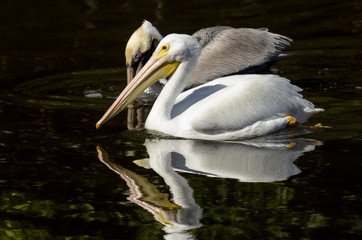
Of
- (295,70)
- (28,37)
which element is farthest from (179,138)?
(28,37)

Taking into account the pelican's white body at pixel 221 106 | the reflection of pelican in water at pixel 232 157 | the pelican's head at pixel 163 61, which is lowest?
the reflection of pelican in water at pixel 232 157

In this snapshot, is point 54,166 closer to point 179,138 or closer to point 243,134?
point 179,138

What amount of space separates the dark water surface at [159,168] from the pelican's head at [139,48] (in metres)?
0.25

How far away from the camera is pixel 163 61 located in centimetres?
509

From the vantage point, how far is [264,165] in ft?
13.8

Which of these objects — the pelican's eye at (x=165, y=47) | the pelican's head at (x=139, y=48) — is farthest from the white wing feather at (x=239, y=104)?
the pelican's head at (x=139, y=48)

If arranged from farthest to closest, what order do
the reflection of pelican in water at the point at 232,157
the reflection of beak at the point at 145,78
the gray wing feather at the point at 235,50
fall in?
the gray wing feather at the point at 235,50 → the reflection of beak at the point at 145,78 → the reflection of pelican in water at the point at 232,157

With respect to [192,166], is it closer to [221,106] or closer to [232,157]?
[232,157]

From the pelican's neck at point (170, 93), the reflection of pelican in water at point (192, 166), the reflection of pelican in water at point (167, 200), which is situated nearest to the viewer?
the reflection of pelican in water at point (167, 200)

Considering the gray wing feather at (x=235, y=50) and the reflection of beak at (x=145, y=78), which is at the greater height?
the gray wing feather at (x=235, y=50)

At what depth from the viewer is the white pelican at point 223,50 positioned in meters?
6.88

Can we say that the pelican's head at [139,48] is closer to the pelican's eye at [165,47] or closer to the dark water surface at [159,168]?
the dark water surface at [159,168]

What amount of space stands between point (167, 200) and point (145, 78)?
5.45ft

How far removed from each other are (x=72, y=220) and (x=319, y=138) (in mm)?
1975
